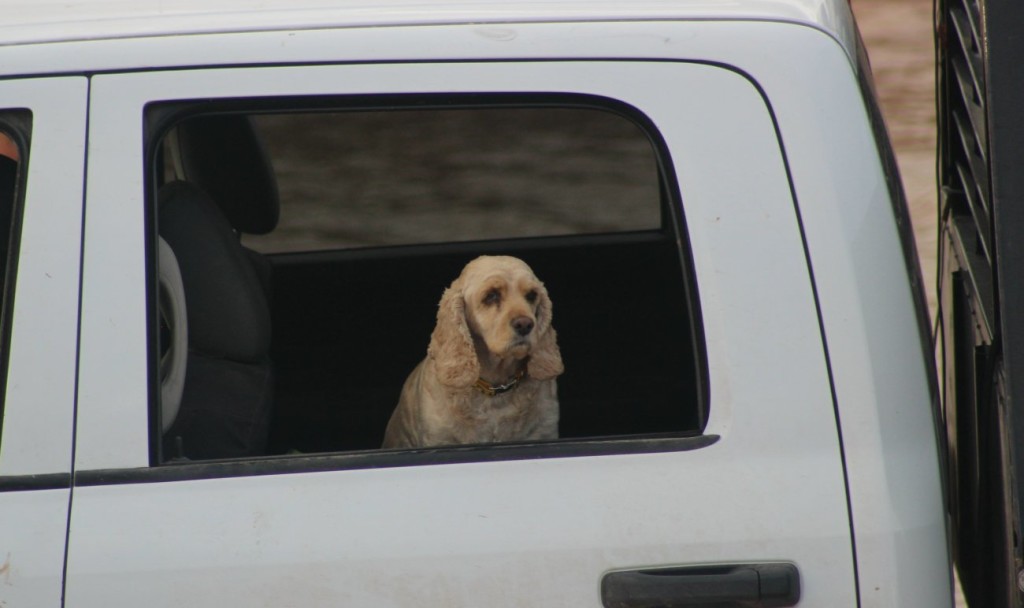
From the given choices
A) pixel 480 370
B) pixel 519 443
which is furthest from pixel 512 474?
pixel 480 370

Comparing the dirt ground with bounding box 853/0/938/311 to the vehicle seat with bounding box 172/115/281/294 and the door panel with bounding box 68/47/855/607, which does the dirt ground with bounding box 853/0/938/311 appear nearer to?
the vehicle seat with bounding box 172/115/281/294

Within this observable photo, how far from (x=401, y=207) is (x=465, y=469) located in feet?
18.1

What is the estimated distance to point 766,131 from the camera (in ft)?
5.00

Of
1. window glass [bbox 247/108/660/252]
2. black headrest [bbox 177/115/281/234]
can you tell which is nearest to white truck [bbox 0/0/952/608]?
black headrest [bbox 177/115/281/234]

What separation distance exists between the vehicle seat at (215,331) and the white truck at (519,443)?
1.76 feet

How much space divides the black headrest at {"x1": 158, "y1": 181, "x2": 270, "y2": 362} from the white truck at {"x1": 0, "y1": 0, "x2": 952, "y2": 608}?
54cm

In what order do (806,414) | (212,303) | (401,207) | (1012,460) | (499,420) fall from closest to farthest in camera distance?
(1012,460), (806,414), (212,303), (499,420), (401,207)

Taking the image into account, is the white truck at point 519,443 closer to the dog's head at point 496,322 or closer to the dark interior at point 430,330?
the dog's head at point 496,322

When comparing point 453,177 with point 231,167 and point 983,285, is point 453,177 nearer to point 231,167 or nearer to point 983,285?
point 231,167

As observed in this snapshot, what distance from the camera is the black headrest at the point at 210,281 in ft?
7.15

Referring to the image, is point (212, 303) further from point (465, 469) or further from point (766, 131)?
point (766, 131)

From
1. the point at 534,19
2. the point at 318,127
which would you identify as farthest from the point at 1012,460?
the point at 318,127

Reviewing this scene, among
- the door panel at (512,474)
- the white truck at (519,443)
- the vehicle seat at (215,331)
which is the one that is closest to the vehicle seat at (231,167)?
the vehicle seat at (215,331)

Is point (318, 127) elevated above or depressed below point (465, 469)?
above
